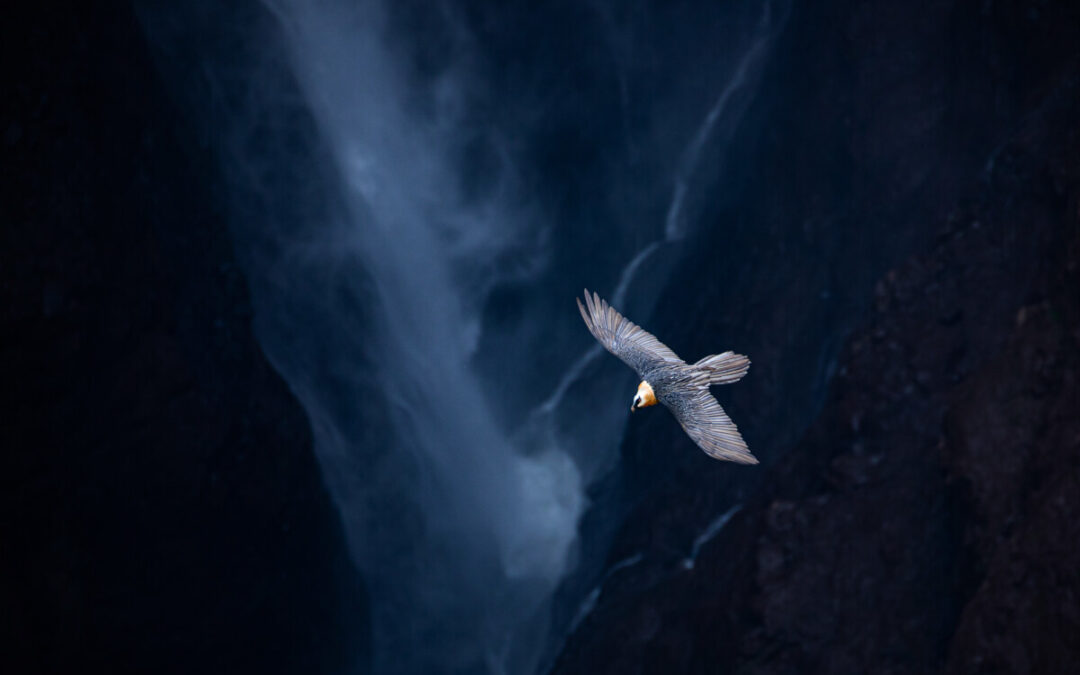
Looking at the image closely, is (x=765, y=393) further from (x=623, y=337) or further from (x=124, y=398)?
(x=124, y=398)

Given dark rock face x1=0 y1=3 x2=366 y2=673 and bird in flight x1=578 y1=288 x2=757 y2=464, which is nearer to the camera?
bird in flight x1=578 y1=288 x2=757 y2=464

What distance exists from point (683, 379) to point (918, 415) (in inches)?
141

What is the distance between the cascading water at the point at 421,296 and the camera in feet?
23.5

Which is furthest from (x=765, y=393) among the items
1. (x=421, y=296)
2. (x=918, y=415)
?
(x=421, y=296)

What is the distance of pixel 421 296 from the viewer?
27.2 ft

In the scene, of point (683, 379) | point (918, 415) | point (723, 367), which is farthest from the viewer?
point (918, 415)

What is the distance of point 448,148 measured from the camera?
776cm

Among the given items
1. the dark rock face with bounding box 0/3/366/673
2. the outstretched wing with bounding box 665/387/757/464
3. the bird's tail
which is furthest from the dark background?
the bird's tail

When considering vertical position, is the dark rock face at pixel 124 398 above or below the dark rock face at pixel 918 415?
above

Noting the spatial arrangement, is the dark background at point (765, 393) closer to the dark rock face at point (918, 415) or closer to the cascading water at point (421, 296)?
the dark rock face at point (918, 415)

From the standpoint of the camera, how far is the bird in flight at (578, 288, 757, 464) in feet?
9.64

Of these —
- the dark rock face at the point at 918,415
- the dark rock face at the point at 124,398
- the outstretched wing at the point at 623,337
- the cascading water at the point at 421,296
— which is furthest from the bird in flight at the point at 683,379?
the cascading water at the point at 421,296

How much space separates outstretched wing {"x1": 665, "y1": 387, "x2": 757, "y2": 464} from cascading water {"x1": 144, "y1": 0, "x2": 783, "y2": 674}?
549 cm

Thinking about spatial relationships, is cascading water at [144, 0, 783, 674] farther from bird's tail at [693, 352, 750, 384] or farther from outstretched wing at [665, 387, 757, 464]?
bird's tail at [693, 352, 750, 384]
